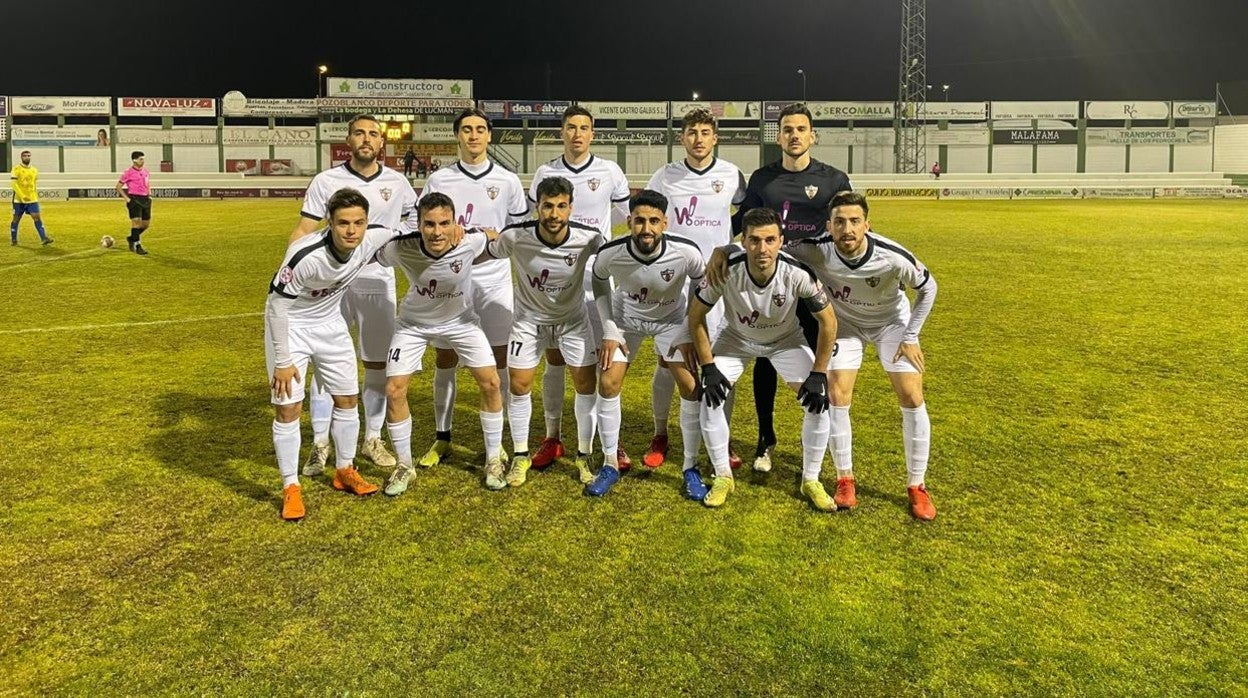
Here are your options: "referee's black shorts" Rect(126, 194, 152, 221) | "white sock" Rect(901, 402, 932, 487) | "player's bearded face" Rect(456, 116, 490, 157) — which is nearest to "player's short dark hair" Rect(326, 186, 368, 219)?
"player's bearded face" Rect(456, 116, 490, 157)

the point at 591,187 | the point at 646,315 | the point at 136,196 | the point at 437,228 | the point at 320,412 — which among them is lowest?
the point at 320,412

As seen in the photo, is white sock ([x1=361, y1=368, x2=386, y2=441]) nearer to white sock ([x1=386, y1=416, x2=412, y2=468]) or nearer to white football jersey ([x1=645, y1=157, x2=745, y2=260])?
white sock ([x1=386, y1=416, x2=412, y2=468])

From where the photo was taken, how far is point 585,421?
17.5ft

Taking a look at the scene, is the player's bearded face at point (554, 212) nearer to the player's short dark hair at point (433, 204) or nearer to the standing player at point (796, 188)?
the player's short dark hair at point (433, 204)

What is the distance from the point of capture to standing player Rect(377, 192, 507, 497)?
16.3ft

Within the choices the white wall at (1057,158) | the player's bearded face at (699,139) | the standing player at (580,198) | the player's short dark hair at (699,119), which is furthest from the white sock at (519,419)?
the white wall at (1057,158)

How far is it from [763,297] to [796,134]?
1.15 meters

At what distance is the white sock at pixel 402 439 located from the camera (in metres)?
5.05

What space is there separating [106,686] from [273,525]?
1501mm

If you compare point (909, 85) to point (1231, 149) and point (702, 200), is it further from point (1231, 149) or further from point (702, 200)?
point (702, 200)

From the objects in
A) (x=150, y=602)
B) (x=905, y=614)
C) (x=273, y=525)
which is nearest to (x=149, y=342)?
(x=273, y=525)

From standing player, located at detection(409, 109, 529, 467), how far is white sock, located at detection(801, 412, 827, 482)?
2.18 metres

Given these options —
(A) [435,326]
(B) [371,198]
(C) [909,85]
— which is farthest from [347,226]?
(C) [909,85]

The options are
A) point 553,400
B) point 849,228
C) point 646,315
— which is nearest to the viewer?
point 849,228
